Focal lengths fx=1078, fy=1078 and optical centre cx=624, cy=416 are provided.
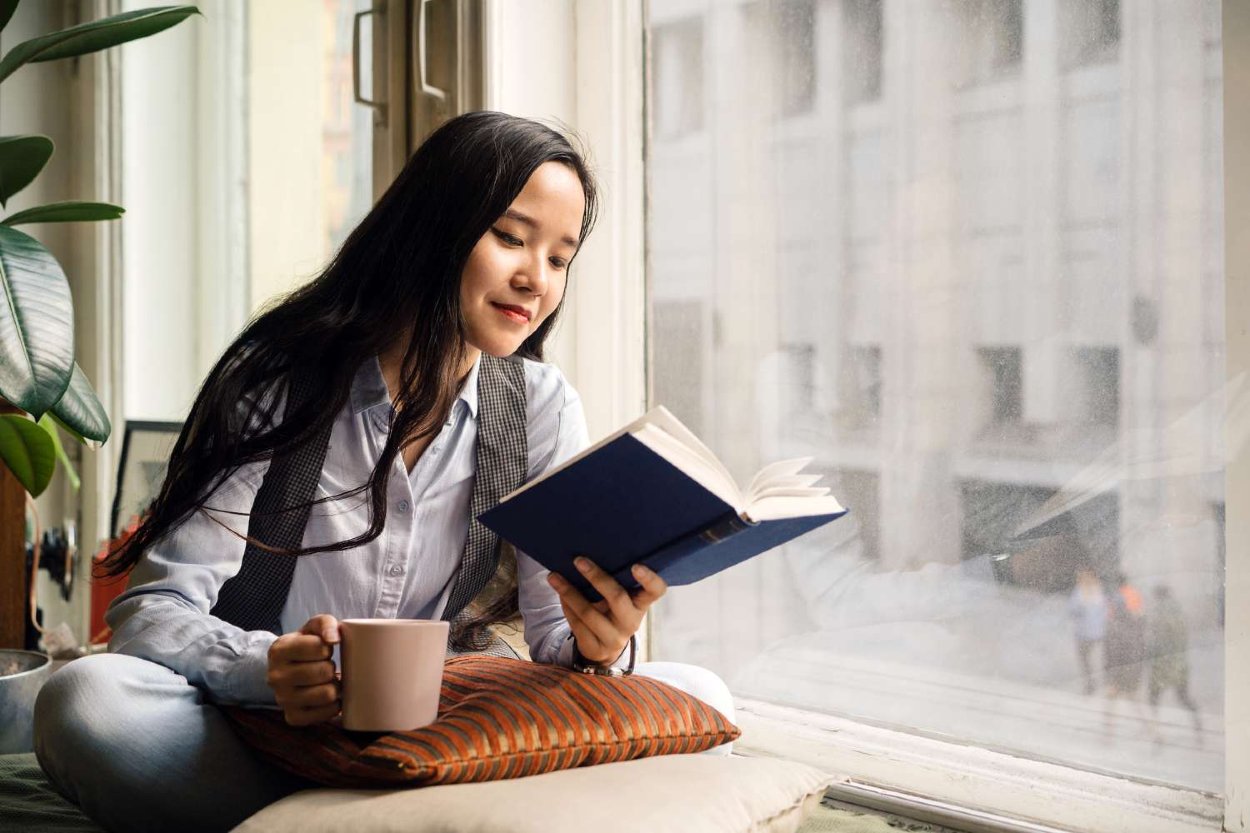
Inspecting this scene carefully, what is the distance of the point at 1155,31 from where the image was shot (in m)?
1.15

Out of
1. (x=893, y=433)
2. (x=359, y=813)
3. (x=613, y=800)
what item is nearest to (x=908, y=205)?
(x=893, y=433)

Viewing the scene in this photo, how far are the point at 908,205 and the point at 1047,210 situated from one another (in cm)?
17

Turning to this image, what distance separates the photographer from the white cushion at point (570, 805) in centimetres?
78

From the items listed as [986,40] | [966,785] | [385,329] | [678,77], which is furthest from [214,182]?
[966,785]

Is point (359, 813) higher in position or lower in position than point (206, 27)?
lower

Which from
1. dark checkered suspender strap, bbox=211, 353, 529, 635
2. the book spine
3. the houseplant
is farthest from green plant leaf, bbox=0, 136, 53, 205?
the book spine

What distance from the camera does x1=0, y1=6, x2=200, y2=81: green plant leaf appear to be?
4.16 feet

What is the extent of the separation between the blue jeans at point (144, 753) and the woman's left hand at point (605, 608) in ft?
0.93

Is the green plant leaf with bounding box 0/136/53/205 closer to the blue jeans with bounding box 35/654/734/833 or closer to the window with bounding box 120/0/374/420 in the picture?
the blue jeans with bounding box 35/654/734/833

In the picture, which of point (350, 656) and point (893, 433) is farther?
point (893, 433)

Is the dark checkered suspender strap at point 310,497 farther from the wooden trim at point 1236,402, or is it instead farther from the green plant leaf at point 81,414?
the wooden trim at point 1236,402

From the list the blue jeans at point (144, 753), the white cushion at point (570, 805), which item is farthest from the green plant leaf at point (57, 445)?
the white cushion at point (570, 805)

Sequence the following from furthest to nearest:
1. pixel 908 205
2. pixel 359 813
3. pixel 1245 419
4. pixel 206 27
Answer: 1. pixel 206 27
2. pixel 908 205
3. pixel 1245 419
4. pixel 359 813

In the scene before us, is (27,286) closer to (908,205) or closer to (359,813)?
(359,813)
